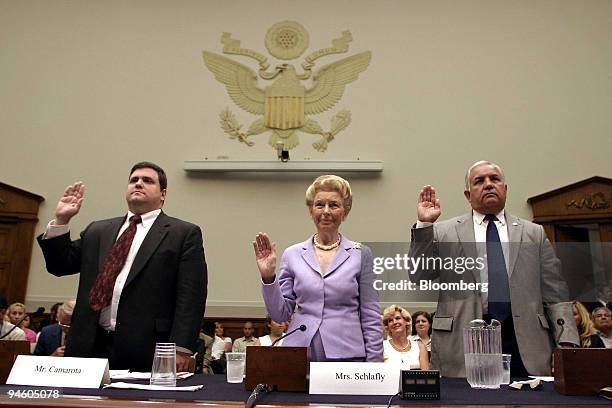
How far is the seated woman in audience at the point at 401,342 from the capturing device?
379cm

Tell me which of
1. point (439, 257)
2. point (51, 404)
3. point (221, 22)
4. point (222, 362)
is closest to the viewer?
point (51, 404)

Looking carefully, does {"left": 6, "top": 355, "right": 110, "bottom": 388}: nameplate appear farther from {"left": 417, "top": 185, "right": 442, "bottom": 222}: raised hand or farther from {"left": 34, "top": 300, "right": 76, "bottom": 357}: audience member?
{"left": 34, "top": 300, "right": 76, "bottom": 357}: audience member

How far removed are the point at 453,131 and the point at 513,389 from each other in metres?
6.19

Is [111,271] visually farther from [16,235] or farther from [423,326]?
[16,235]

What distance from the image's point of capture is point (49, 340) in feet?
14.9

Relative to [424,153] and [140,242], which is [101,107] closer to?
[424,153]

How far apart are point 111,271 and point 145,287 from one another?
14 cm

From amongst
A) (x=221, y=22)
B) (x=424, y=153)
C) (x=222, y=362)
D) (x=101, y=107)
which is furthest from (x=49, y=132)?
(x=424, y=153)

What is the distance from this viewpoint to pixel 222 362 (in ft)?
17.6

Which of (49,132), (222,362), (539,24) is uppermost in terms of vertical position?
(539,24)

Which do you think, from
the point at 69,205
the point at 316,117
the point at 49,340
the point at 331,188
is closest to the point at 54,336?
the point at 49,340

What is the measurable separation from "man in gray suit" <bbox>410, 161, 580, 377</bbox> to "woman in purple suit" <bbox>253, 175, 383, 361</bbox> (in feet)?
0.71

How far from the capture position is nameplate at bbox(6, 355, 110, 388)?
145cm

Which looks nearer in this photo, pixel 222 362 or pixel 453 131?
pixel 222 362
